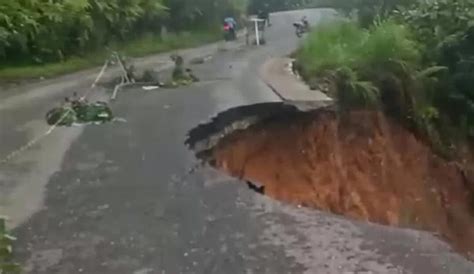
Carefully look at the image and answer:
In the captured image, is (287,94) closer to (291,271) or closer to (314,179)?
(314,179)

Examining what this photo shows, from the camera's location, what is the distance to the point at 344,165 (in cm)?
1067

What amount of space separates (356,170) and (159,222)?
5155mm

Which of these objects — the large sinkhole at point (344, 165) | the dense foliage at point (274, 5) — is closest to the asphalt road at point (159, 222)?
the large sinkhole at point (344, 165)

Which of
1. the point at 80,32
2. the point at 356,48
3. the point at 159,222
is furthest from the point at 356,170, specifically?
the point at 80,32

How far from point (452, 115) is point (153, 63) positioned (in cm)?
935

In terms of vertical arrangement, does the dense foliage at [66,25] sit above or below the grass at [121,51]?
above

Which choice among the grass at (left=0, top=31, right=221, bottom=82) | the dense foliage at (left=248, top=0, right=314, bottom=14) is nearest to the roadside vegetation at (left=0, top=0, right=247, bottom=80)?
the grass at (left=0, top=31, right=221, bottom=82)

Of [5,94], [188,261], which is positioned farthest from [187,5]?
[188,261]

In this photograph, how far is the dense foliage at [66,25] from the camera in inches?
654

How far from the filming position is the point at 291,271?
485 cm

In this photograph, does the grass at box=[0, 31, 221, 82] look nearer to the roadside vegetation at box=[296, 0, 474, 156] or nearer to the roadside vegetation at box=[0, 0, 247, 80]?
the roadside vegetation at box=[0, 0, 247, 80]

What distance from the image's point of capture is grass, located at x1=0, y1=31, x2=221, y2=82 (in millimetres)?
16469

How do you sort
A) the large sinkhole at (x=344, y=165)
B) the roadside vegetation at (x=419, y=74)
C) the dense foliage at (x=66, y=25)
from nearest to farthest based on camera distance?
1. the large sinkhole at (x=344, y=165)
2. the roadside vegetation at (x=419, y=74)
3. the dense foliage at (x=66, y=25)

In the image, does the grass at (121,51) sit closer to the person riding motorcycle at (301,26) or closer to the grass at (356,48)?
the person riding motorcycle at (301,26)
